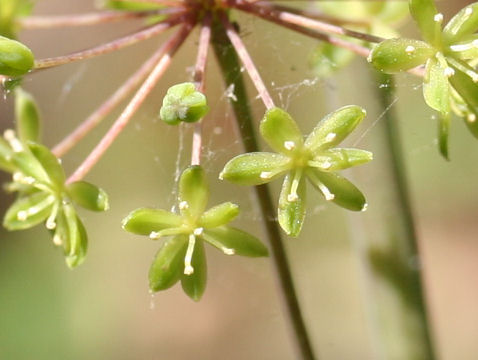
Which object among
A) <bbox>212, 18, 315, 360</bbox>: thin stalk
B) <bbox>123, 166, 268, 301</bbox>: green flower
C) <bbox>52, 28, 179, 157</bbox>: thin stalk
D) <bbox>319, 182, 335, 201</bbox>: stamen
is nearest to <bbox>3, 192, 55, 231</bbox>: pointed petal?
<bbox>52, 28, 179, 157</bbox>: thin stalk

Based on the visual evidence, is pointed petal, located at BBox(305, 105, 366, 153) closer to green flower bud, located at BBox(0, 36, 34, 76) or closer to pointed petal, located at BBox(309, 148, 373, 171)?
pointed petal, located at BBox(309, 148, 373, 171)

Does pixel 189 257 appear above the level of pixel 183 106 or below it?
below

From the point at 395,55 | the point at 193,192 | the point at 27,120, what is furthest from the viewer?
the point at 27,120

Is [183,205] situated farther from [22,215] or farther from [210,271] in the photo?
[210,271]

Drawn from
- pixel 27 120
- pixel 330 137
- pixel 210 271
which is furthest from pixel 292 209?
pixel 210 271

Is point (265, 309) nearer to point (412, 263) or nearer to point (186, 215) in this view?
point (412, 263)

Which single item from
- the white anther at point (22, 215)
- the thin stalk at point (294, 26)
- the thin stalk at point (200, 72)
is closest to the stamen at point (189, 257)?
the thin stalk at point (200, 72)

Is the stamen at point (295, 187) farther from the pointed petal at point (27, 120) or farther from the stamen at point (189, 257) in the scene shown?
the pointed petal at point (27, 120)
